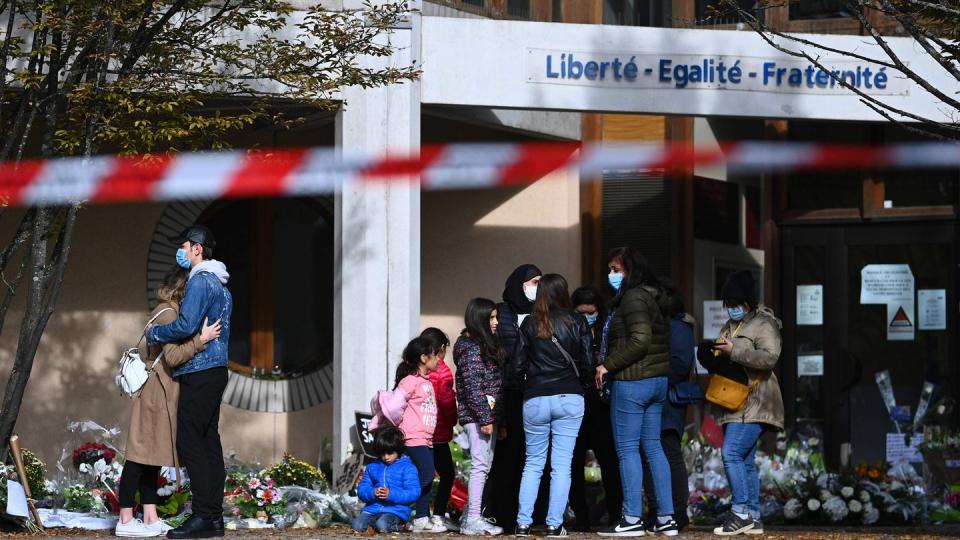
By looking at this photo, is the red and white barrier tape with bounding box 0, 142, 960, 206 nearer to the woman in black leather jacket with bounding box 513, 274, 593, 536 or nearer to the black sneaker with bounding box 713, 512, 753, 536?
the woman in black leather jacket with bounding box 513, 274, 593, 536

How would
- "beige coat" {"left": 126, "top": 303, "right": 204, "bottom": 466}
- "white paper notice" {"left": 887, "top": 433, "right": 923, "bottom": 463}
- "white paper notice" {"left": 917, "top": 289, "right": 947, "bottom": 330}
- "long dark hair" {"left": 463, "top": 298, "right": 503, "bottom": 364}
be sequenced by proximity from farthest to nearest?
"white paper notice" {"left": 917, "top": 289, "right": 947, "bottom": 330}, "white paper notice" {"left": 887, "top": 433, "right": 923, "bottom": 463}, "long dark hair" {"left": 463, "top": 298, "right": 503, "bottom": 364}, "beige coat" {"left": 126, "top": 303, "right": 204, "bottom": 466}

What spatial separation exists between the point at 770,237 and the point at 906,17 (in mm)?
6445

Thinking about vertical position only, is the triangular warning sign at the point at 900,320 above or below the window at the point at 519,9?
below

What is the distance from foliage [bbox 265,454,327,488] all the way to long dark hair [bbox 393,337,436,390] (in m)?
1.66

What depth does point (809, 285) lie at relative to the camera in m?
14.6

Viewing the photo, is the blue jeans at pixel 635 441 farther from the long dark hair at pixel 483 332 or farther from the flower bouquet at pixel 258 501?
the flower bouquet at pixel 258 501

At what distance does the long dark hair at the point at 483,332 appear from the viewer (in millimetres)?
9750

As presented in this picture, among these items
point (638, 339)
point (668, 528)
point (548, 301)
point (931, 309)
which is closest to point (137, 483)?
point (548, 301)

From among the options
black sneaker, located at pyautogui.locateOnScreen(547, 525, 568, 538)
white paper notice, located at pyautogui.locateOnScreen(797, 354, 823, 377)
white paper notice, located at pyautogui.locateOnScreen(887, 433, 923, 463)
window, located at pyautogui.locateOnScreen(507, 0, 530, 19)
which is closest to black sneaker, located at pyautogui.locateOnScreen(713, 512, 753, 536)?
black sneaker, located at pyautogui.locateOnScreen(547, 525, 568, 538)

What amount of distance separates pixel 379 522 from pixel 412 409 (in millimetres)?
744

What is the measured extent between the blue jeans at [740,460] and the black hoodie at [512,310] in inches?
54.0

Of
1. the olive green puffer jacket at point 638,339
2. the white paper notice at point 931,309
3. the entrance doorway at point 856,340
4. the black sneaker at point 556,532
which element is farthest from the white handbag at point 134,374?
the white paper notice at point 931,309

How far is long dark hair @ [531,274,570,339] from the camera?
30.6ft

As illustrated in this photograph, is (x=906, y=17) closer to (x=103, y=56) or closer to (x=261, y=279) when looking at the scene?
(x=103, y=56)
